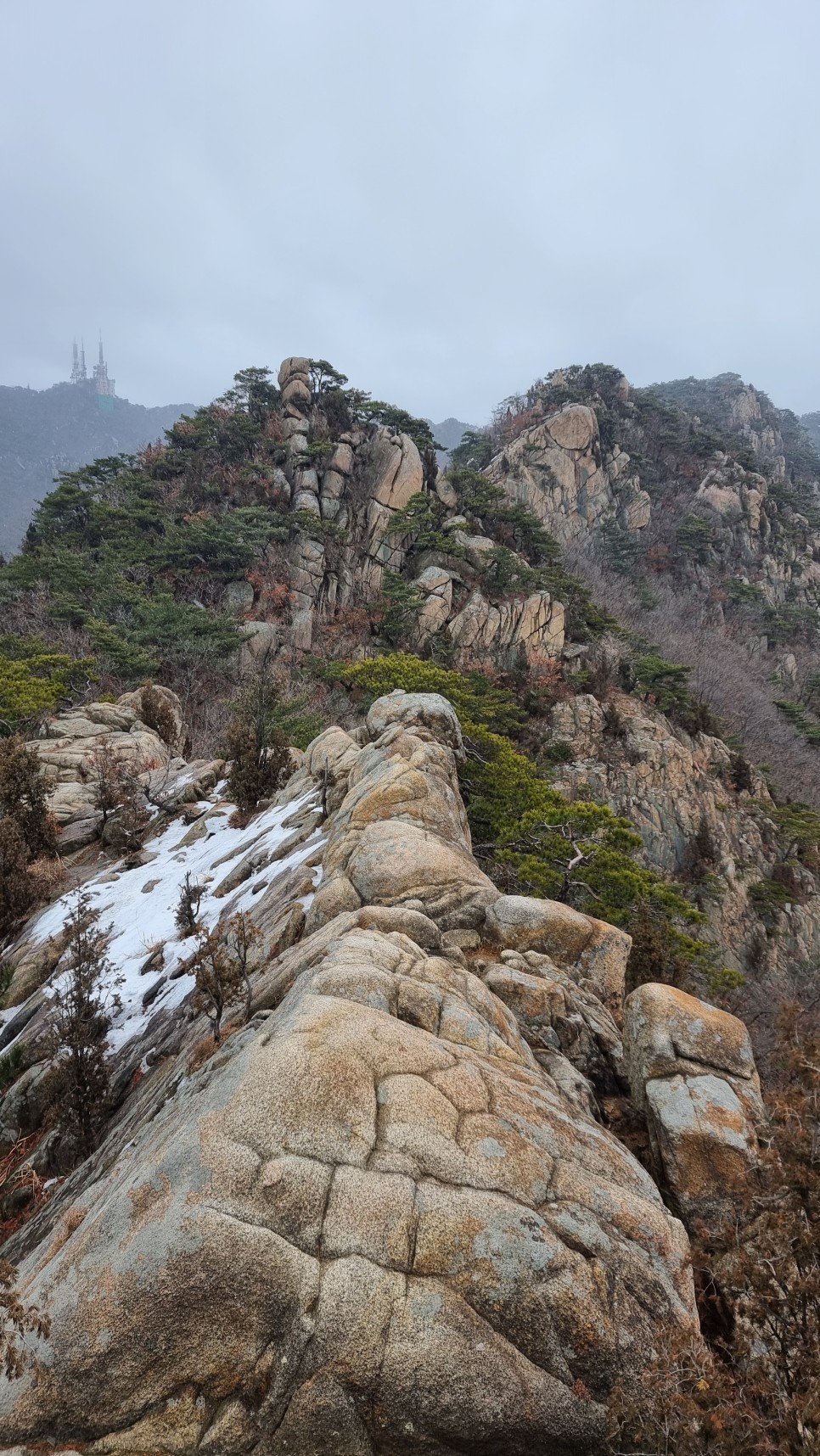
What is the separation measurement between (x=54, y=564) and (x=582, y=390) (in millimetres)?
45685

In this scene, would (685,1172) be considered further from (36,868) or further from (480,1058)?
(36,868)

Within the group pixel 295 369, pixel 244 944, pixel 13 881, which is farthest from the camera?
pixel 295 369

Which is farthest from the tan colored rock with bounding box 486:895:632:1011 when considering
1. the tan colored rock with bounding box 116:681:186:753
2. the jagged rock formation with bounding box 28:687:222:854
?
the tan colored rock with bounding box 116:681:186:753

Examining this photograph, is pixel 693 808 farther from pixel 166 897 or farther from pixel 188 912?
pixel 188 912

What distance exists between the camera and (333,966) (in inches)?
161

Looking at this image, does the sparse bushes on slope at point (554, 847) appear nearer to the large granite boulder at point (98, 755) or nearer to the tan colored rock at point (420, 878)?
the tan colored rock at point (420, 878)

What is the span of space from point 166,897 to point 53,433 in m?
162

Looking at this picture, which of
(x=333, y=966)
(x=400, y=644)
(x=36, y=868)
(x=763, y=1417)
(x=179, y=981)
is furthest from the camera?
(x=400, y=644)

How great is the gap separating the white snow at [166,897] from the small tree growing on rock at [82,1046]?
300 mm

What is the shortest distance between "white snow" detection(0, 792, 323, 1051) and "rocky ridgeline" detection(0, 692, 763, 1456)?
2.66 metres

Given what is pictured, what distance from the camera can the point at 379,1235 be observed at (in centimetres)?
271

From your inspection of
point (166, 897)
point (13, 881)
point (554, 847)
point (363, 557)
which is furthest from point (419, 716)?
point (363, 557)

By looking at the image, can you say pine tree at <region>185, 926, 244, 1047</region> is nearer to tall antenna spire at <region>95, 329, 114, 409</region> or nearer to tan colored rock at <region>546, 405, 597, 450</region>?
tan colored rock at <region>546, 405, 597, 450</region>

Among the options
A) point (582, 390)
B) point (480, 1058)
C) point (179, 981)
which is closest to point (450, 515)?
point (582, 390)
